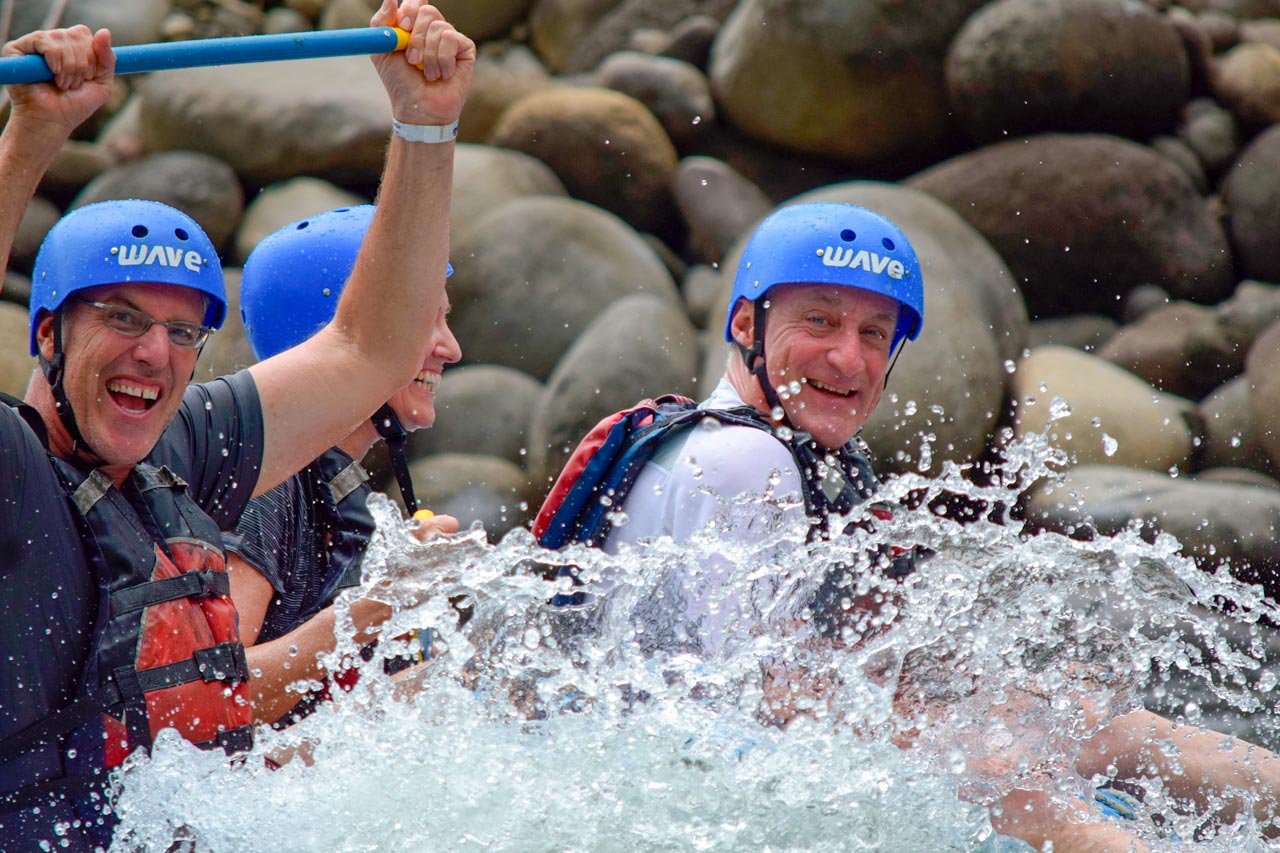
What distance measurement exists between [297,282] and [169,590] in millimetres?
1352

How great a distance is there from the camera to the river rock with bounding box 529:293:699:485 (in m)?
9.27

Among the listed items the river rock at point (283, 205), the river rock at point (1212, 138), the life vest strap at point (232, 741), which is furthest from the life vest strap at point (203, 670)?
the river rock at point (1212, 138)

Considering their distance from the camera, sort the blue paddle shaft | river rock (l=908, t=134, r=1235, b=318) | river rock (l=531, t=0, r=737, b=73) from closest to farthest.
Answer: the blue paddle shaft
river rock (l=908, t=134, r=1235, b=318)
river rock (l=531, t=0, r=737, b=73)

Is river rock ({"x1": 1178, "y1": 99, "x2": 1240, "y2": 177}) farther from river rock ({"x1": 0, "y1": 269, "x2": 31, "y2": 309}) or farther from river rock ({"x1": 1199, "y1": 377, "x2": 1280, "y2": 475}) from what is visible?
river rock ({"x1": 0, "y1": 269, "x2": 31, "y2": 309})

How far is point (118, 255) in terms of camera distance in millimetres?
2977

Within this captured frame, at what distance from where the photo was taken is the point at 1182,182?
10438mm

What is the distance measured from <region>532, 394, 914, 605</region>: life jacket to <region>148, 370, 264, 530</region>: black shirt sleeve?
2.60ft

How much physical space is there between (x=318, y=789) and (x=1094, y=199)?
873cm

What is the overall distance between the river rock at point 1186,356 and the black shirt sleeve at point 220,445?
7.96m

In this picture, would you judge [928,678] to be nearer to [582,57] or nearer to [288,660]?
[288,660]

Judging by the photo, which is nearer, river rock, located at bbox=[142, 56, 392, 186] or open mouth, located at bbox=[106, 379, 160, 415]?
open mouth, located at bbox=[106, 379, 160, 415]

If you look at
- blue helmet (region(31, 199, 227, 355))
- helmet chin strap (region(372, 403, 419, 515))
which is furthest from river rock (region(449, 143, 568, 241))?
blue helmet (region(31, 199, 227, 355))

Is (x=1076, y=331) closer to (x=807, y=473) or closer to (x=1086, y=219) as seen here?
(x=1086, y=219)

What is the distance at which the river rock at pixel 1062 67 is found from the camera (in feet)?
34.8
